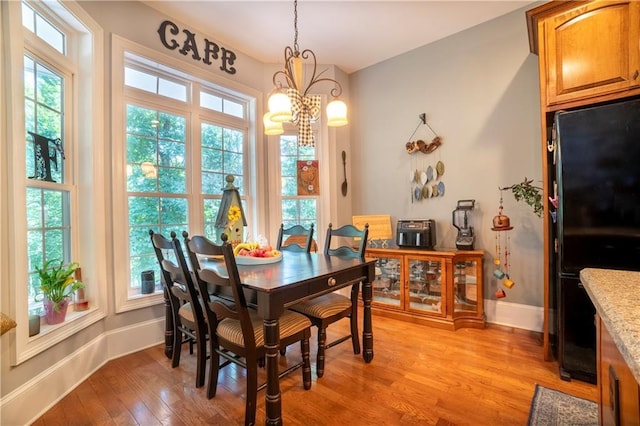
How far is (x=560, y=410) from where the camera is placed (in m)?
1.64

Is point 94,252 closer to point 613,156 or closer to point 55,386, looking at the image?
point 55,386

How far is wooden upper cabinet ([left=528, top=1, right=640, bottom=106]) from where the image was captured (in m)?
1.77

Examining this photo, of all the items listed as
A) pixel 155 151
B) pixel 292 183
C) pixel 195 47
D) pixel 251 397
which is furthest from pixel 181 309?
pixel 195 47

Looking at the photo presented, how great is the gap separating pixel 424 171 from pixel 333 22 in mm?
1817

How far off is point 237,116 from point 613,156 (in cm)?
328

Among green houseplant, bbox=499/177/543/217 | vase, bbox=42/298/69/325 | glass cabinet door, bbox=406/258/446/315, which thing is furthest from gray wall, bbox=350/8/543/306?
vase, bbox=42/298/69/325

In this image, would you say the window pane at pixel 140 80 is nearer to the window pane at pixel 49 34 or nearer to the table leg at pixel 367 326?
the window pane at pixel 49 34

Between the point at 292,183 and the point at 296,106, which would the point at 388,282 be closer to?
the point at 292,183

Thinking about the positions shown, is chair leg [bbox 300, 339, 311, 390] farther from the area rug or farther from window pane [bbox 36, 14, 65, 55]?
window pane [bbox 36, 14, 65, 55]

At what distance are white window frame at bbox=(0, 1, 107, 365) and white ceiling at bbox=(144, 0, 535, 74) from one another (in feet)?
2.55

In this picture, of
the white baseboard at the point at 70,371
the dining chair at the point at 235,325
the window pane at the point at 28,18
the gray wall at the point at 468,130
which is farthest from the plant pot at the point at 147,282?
the gray wall at the point at 468,130

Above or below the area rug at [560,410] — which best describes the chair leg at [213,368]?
above

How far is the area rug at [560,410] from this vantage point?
1.56 meters

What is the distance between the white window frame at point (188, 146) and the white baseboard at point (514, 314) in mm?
2602
